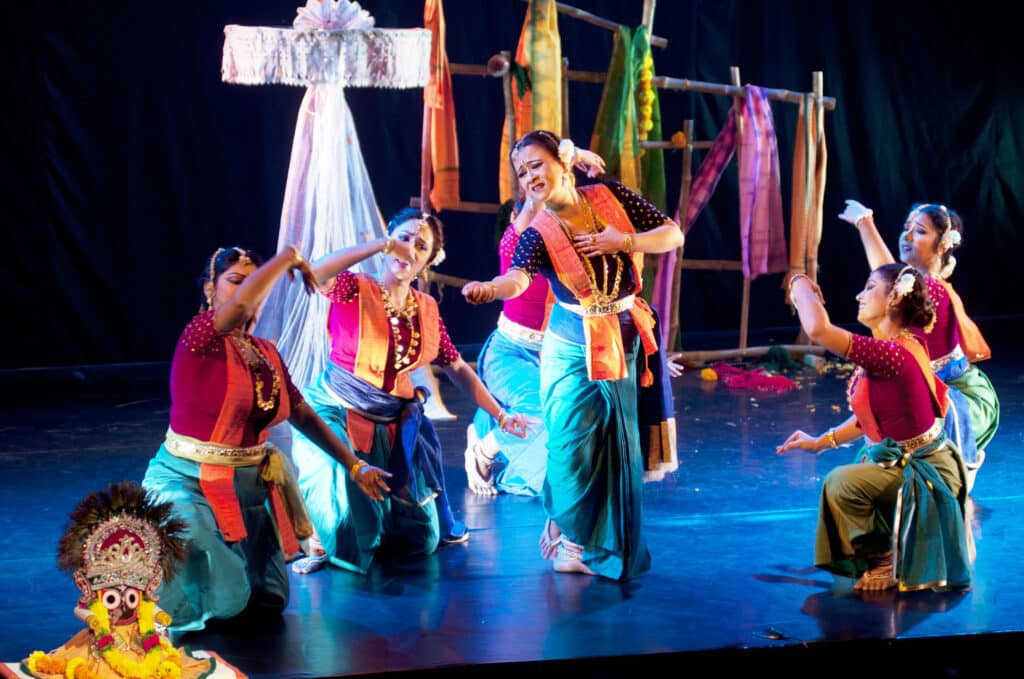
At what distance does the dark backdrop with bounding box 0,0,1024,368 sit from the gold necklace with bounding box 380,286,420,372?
425 cm

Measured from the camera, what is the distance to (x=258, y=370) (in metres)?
3.47

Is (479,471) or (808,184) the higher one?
(808,184)

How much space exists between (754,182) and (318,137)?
10.6ft

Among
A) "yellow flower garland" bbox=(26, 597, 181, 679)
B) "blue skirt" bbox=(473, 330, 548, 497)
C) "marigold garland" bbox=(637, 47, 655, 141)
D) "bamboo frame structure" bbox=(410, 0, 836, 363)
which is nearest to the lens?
"yellow flower garland" bbox=(26, 597, 181, 679)

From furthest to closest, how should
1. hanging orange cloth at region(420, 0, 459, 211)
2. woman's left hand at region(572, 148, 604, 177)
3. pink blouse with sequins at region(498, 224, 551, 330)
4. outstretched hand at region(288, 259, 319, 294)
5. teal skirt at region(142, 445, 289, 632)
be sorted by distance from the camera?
hanging orange cloth at region(420, 0, 459, 211)
pink blouse with sequins at region(498, 224, 551, 330)
woman's left hand at region(572, 148, 604, 177)
teal skirt at region(142, 445, 289, 632)
outstretched hand at region(288, 259, 319, 294)

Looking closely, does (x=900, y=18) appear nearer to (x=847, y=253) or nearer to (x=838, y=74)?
(x=838, y=74)

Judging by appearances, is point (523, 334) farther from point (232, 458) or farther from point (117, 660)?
point (117, 660)

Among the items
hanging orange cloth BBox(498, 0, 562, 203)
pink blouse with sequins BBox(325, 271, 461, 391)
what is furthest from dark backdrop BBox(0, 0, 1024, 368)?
pink blouse with sequins BBox(325, 271, 461, 391)

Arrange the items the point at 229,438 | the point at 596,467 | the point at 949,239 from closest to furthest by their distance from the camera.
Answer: the point at 229,438 → the point at 596,467 → the point at 949,239

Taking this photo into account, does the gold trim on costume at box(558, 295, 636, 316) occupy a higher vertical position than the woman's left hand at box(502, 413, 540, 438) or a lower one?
higher

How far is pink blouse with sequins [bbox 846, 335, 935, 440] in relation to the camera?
142 inches

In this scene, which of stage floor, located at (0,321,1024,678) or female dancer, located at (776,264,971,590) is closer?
stage floor, located at (0,321,1024,678)

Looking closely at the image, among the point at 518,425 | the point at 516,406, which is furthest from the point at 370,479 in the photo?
the point at 516,406

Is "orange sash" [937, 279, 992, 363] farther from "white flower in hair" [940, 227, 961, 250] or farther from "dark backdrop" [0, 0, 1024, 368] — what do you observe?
"dark backdrop" [0, 0, 1024, 368]
